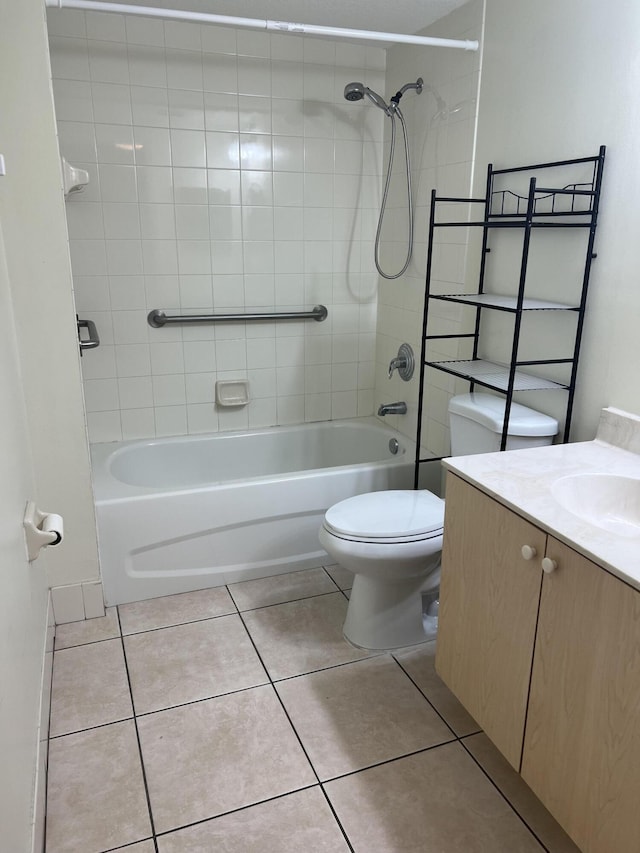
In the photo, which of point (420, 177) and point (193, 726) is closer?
point (193, 726)

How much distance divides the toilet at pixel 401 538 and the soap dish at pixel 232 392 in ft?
3.45

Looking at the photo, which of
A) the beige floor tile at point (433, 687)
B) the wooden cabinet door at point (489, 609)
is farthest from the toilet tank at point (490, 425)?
the beige floor tile at point (433, 687)

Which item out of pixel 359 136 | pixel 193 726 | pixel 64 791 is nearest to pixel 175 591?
pixel 193 726

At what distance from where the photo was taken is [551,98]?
1.90 m

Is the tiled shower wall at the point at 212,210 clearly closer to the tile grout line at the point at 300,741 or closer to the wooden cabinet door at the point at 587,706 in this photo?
the tile grout line at the point at 300,741

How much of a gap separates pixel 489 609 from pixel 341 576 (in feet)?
3.70

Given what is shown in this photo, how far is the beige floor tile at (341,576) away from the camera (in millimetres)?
2471

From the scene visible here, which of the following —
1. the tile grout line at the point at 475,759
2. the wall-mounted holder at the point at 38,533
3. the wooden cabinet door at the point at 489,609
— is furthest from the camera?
the wall-mounted holder at the point at 38,533

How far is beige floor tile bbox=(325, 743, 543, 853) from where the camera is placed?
1.42 meters

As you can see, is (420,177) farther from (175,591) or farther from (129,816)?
(129,816)

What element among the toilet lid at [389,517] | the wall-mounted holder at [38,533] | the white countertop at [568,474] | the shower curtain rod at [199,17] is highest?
the shower curtain rod at [199,17]

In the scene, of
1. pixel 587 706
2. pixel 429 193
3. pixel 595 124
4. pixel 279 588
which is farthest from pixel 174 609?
pixel 595 124

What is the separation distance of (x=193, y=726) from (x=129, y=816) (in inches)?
11.9

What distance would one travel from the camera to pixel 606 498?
4.98 feet
